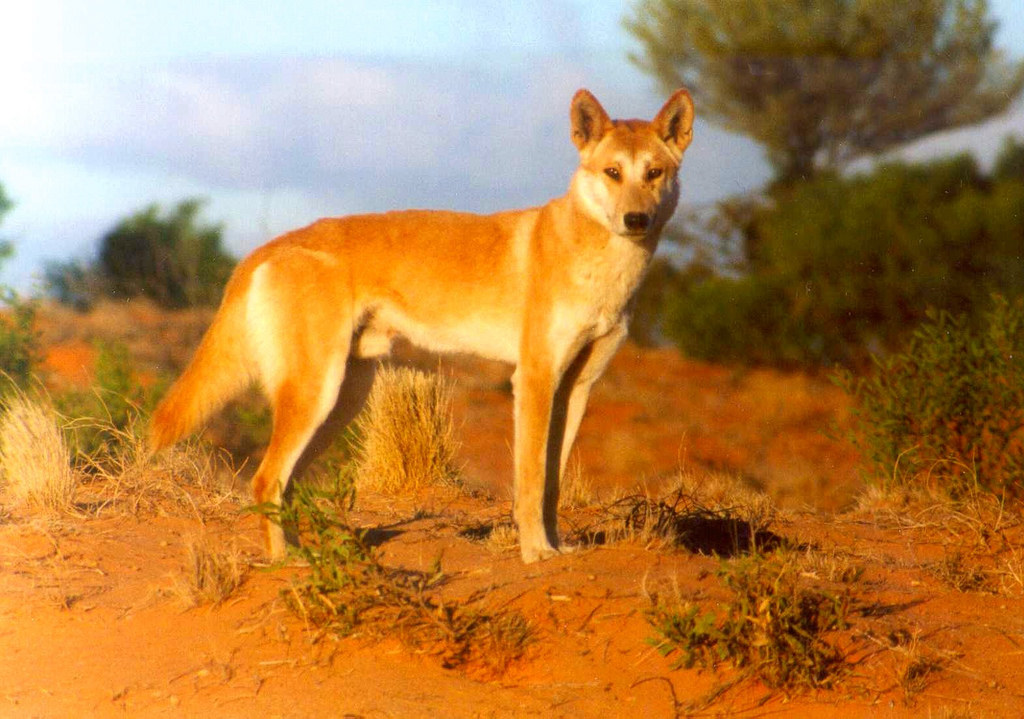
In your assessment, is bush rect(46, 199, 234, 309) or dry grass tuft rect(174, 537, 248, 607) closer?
dry grass tuft rect(174, 537, 248, 607)

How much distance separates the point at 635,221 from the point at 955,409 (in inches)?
162

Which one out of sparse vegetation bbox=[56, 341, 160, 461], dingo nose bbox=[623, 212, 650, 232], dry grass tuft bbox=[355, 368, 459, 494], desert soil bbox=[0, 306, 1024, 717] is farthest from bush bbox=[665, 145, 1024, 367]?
dingo nose bbox=[623, 212, 650, 232]

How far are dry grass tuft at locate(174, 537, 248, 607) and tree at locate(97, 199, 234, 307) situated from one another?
18225mm

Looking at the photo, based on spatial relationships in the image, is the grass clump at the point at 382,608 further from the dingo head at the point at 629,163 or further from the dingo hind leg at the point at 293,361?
the dingo head at the point at 629,163

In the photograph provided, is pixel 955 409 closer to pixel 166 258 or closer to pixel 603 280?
pixel 603 280

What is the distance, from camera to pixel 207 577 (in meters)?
4.93

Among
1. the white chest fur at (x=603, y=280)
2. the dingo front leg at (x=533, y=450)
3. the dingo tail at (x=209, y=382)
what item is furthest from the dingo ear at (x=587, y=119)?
the dingo tail at (x=209, y=382)

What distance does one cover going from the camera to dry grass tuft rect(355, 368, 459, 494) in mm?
7875

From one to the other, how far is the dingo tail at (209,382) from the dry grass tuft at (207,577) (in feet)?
2.40

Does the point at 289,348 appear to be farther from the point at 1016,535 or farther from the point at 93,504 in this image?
the point at 1016,535

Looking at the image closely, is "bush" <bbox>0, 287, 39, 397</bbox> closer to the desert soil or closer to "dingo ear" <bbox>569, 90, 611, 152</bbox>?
the desert soil

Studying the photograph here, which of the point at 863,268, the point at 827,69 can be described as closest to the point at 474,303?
the point at 863,268

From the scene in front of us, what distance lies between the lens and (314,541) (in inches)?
185

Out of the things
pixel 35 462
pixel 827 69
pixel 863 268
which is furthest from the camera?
pixel 827 69
